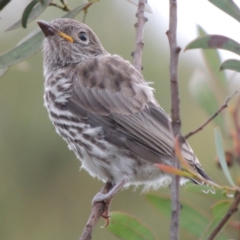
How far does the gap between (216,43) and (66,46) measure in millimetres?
2217

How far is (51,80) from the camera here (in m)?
4.54

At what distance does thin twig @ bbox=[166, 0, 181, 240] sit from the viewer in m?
2.06

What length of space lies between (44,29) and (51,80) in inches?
17.0

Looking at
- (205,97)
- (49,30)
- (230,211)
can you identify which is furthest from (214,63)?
(230,211)

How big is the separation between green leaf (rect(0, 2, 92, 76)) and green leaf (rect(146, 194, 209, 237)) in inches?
47.8

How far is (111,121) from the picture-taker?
4.08 metres

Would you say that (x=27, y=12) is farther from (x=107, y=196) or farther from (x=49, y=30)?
(x=107, y=196)

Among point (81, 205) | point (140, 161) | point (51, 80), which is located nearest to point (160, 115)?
point (140, 161)

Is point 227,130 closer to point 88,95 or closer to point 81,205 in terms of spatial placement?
point 88,95

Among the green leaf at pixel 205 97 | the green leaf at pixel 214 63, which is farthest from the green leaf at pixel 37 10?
the green leaf at pixel 205 97

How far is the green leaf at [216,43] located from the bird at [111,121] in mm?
1186

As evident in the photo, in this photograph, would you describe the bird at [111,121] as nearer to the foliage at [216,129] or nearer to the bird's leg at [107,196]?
the bird's leg at [107,196]

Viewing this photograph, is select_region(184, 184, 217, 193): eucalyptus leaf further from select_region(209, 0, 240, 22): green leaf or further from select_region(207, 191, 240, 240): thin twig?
select_region(209, 0, 240, 22): green leaf

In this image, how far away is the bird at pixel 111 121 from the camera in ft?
12.9
